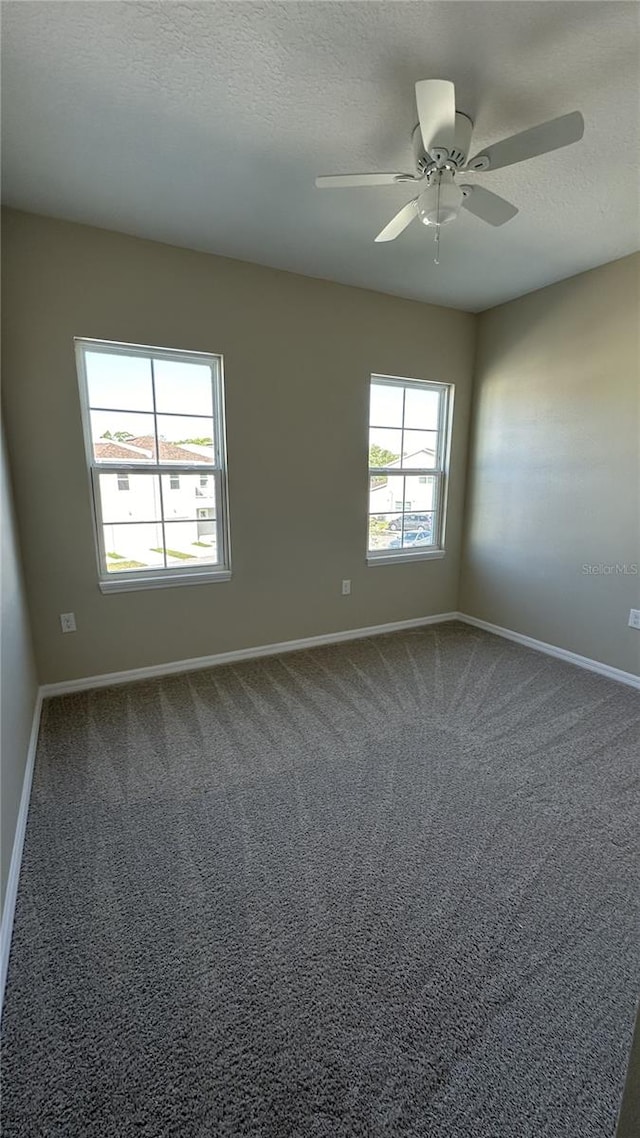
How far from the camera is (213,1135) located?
0.92 meters

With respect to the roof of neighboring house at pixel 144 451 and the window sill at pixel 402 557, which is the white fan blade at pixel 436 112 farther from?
the window sill at pixel 402 557

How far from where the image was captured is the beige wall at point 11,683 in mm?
1533

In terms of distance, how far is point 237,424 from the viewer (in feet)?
9.84

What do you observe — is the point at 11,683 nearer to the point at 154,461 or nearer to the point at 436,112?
the point at 154,461

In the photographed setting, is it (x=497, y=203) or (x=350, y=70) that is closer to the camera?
(x=350, y=70)

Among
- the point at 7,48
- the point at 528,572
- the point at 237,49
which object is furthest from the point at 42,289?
the point at 528,572

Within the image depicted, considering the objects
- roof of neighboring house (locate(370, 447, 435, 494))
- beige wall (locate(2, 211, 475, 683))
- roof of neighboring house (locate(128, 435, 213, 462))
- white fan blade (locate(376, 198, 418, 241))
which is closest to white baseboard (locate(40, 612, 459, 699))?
beige wall (locate(2, 211, 475, 683))

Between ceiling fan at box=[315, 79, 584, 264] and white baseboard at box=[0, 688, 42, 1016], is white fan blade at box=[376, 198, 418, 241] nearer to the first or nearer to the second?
ceiling fan at box=[315, 79, 584, 264]

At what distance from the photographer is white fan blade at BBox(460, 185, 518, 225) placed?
5.61 feet

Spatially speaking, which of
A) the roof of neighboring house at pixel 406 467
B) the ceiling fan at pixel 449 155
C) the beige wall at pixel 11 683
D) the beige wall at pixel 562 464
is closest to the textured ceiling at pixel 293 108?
the ceiling fan at pixel 449 155

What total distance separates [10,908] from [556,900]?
1733 mm

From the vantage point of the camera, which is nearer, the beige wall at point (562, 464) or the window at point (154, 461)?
the window at point (154, 461)

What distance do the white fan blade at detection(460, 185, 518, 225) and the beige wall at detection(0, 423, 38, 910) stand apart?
2.36 meters

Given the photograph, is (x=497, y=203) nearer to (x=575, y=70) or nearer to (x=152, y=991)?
(x=575, y=70)
